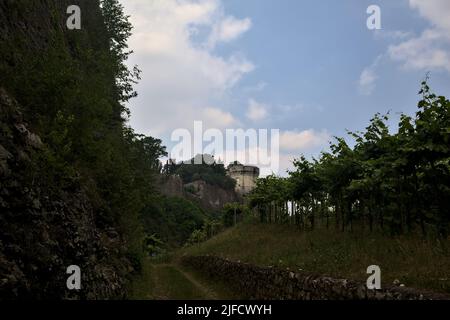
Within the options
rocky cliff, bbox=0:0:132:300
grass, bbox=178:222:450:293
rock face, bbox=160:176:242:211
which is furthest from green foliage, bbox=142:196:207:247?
rocky cliff, bbox=0:0:132:300

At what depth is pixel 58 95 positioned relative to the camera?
13406mm

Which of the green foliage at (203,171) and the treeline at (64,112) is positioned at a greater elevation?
the green foliage at (203,171)

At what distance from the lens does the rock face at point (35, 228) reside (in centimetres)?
830

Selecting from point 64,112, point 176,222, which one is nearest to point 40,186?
point 64,112

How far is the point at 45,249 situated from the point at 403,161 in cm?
1084

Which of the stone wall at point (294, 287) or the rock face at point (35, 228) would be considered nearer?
the stone wall at point (294, 287)

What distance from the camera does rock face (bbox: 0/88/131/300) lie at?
8.30 meters

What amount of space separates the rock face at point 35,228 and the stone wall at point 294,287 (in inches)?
244

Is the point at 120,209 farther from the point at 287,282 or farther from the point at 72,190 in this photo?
the point at 287,282

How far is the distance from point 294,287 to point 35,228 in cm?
849

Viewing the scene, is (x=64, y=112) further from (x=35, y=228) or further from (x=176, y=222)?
(x=176, y=222)

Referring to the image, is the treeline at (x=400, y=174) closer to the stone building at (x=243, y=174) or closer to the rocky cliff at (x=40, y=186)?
the rocky cliff at (x=40, y=186)

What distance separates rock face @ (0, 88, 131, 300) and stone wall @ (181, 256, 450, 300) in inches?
244

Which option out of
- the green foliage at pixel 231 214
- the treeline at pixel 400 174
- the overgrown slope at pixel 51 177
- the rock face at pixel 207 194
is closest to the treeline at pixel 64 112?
the overgrown slope at pixel 51 177
